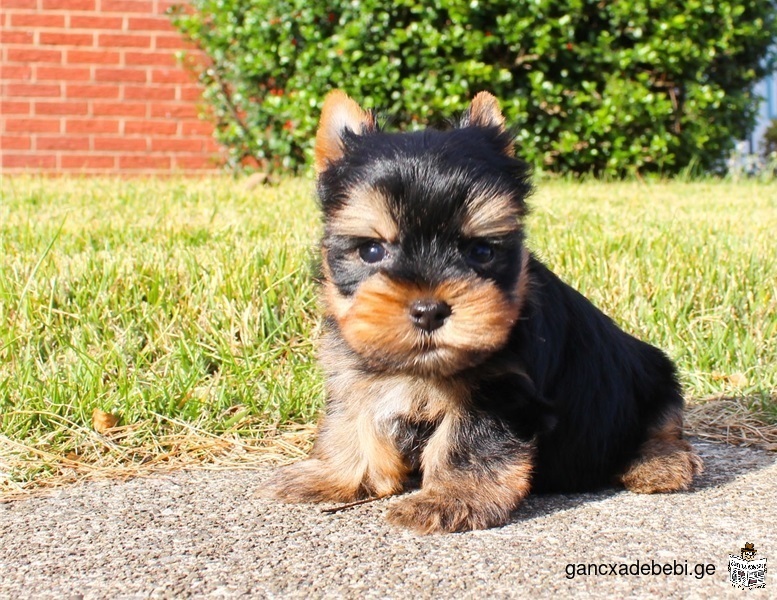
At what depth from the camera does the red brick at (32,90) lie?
30.9 ft

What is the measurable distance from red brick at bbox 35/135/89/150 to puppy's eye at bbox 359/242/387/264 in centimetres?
754

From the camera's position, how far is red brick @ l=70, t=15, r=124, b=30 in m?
9.38

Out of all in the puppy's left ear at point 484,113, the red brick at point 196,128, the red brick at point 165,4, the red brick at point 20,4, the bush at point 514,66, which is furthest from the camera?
the red brick at point 196,128

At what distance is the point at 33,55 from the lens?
938 cm

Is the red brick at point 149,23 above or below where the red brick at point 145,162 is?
above

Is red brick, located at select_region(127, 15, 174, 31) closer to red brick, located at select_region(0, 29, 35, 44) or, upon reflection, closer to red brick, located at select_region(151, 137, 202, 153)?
red brick, located at select_region(0, 29, 35, 44)

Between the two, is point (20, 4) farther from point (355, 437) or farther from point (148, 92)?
point (355, 437)

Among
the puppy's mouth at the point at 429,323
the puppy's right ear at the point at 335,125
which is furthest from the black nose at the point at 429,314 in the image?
the puppy's right ear at the point at 335,125

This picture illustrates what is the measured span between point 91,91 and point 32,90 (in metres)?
0.58

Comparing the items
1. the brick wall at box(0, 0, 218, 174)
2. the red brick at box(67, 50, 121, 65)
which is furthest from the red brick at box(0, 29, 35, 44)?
the red brick at box(67, 50, 121, 65)

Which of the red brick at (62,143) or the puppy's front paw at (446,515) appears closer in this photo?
the puppy's front paw at (446,515)

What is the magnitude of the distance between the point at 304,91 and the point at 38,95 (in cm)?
282

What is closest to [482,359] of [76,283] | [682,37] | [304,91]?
[76,283]

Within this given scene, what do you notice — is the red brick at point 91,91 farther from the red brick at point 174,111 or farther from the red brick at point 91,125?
the red brick at point 174,111
